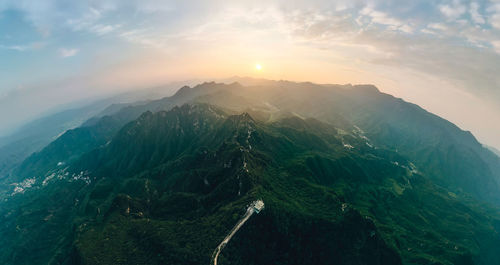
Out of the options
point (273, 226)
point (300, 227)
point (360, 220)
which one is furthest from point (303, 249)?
point (360, 220)

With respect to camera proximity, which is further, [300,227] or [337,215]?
[337,215]

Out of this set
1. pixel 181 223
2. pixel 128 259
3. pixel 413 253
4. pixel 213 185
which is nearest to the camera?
pixel 128 259

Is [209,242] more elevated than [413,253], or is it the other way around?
[209,242]

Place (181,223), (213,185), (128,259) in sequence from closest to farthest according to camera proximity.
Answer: (128,259)
(181,223)
(213,185)

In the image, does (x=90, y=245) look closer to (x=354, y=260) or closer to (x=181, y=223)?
(x=181, y=223)

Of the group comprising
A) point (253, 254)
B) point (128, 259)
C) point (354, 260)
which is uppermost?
point (128, 259)

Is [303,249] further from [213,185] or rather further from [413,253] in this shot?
[413,253]
